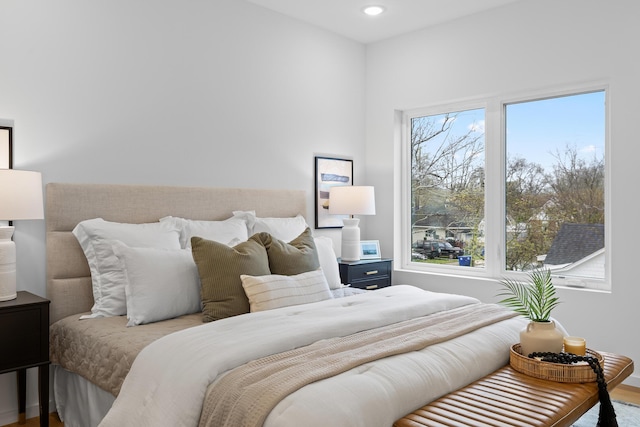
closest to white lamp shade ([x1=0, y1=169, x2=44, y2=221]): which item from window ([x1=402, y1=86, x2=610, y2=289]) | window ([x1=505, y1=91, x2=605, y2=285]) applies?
window ([x1=402, y1=86, x2=610, y2=289])

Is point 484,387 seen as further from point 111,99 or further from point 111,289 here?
point 111,99

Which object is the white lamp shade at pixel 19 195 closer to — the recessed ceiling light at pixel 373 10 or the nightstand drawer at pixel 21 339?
the nightstand drawer at pixel 21 339

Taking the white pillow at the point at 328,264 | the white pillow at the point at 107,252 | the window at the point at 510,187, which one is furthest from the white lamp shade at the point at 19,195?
the window at the point at 510,187

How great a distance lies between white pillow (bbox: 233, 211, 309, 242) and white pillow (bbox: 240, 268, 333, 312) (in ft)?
2.38

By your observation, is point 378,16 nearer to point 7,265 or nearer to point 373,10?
point 373,10

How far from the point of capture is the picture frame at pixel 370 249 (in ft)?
14.6

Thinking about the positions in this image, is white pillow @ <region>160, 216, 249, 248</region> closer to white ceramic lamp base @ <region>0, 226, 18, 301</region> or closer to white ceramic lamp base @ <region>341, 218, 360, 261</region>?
white ceramic lamp base @ <region>0, 226, 18, 301</region>

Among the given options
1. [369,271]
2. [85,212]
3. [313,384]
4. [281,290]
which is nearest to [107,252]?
[85,212]

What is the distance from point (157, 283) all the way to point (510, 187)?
9.19 feet

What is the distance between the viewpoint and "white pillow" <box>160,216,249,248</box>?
3.15 metres

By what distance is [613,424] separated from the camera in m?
1.92

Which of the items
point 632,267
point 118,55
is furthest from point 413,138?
point 118,55

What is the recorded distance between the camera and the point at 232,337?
6.63 ft

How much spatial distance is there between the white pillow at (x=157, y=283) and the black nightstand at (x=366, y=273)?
156 cm
